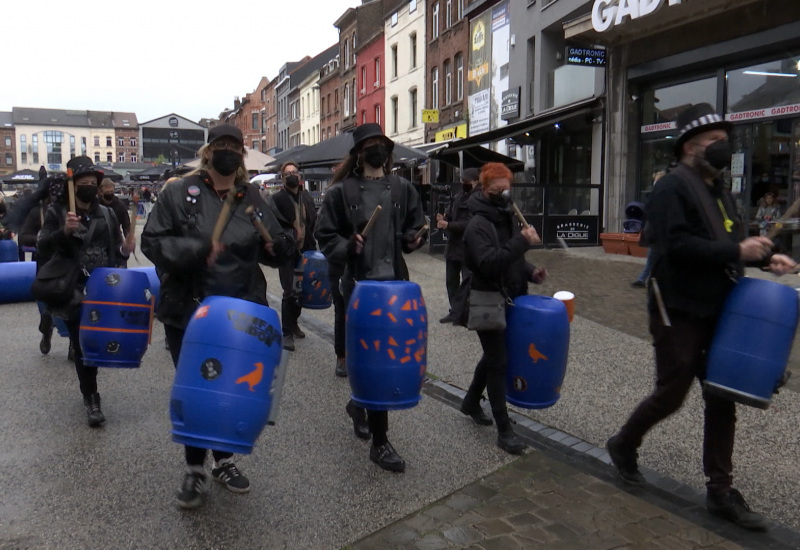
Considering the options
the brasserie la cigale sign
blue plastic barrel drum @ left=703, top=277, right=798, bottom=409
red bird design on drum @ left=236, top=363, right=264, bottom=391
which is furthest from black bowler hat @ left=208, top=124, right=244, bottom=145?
the brasserie la cigale sign

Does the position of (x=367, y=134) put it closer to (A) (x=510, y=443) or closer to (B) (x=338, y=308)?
(B) (x=338, y=308)

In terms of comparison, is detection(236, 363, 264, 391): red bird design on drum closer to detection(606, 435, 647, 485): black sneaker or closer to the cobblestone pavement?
the cobblestone pavement

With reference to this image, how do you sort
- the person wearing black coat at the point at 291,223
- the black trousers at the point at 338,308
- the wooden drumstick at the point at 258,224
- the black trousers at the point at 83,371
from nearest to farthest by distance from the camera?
the wooden drumstick at the point at 258,224
the black trousers at the point at 83,371
the black trousers at the point at 338,308
the person wearing black coat at the point at 291,223

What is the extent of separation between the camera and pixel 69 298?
464cm

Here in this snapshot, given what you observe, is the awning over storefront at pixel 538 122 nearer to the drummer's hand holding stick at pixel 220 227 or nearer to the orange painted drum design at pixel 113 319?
the orange painted drum design at pixel 113 319

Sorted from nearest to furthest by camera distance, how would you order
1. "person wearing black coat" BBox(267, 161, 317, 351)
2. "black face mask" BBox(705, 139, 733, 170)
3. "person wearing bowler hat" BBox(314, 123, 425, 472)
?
"black face mask" BBox(705, 139, 733, 170) < "person wearing bowler hat" BBox(314, 123, 425, 472) < "person wearing black coat" BBox(267, 161, 317, 351)

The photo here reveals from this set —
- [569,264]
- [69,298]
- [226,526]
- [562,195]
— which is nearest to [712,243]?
[226,526]

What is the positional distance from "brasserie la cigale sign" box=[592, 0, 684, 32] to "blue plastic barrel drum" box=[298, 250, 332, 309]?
26.6ft

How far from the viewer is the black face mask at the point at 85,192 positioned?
4801 mm

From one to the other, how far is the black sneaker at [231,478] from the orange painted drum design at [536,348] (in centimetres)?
156

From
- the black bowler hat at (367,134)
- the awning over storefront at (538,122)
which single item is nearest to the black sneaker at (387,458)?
the black bowler hat at (367,134)

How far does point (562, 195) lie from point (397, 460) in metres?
12.7

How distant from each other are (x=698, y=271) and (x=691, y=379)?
0.50m

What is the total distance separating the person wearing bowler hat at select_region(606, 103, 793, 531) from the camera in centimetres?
323
